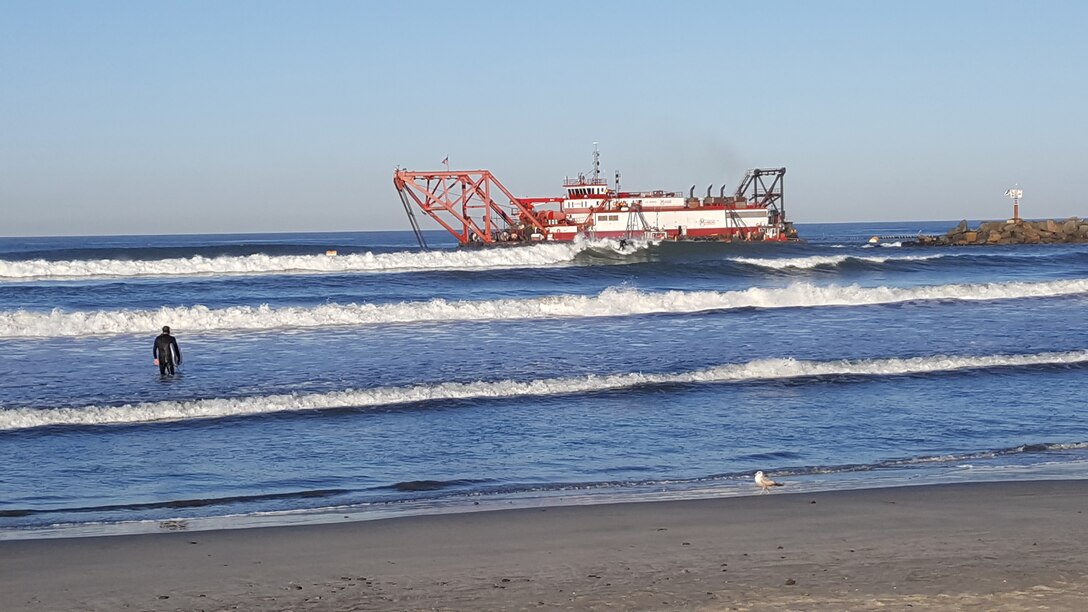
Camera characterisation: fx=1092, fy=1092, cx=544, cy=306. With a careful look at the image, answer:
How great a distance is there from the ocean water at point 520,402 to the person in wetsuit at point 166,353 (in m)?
0.34

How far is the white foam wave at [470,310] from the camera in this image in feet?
80.8

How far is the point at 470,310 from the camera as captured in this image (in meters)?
27.3

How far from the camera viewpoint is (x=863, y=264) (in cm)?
5247

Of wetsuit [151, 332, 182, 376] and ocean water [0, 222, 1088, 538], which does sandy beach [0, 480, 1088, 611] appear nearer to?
ocean water [0, 222, 1088, 538]

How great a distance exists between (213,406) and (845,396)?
8.56 metres

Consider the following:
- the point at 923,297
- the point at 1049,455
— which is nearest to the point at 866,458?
the point at 1049,455

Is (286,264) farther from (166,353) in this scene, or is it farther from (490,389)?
(490,389)

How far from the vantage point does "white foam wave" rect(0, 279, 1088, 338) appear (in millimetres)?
24625

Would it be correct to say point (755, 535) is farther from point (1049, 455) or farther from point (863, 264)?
point (863, 264)

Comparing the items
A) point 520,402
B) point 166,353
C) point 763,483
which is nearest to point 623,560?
point 763,483

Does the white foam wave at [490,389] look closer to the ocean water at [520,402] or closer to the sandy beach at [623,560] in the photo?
the ocean water at [520,402]

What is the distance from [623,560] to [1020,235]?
76.1 m

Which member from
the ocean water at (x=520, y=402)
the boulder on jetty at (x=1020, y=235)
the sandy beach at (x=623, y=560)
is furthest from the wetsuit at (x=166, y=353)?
the boulder on jetty at (x=1020, y=235)

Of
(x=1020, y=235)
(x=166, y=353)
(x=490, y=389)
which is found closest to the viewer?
(x=490, y=389)
